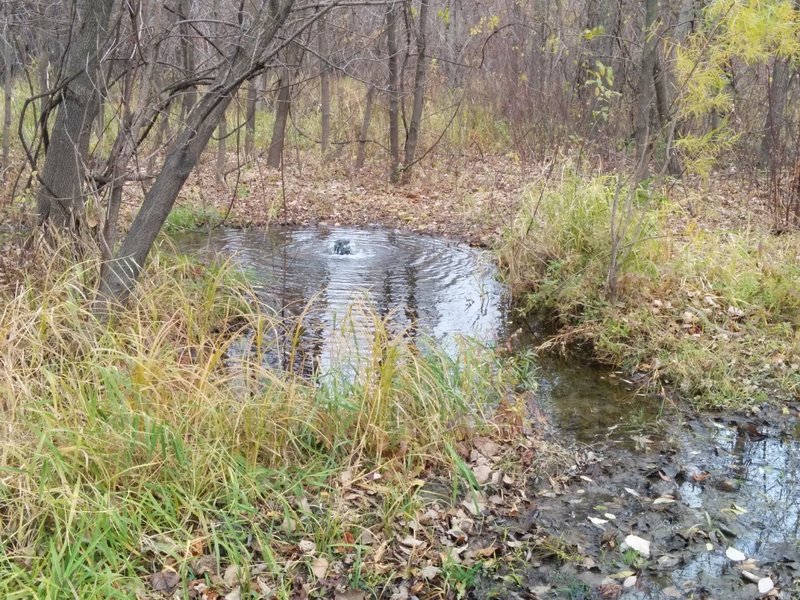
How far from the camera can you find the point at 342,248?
9.62m

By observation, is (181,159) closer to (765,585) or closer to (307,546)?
(307,546)

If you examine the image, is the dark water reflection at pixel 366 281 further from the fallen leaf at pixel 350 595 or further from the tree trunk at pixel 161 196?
the fallen leaf at pixel 350 595

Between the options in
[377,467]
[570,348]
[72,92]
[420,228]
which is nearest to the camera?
[377,467]

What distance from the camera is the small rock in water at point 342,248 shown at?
376 inches

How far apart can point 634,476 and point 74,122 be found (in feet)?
17.2

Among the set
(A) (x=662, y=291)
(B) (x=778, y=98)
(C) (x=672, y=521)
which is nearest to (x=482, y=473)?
(C) (x=672, y=521)

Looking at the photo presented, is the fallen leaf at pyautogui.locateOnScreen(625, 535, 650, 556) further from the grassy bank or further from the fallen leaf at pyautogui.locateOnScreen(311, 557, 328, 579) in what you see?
the grassy bank

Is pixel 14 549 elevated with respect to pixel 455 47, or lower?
lower

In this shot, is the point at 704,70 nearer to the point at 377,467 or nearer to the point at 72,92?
the point at 377,467

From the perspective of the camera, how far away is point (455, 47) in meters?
16.6

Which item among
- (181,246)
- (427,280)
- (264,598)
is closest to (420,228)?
(427,280)

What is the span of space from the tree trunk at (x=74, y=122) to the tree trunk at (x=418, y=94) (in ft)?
24.3

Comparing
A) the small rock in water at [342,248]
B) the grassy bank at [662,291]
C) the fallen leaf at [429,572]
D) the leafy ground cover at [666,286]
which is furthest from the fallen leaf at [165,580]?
the small rock in water at [342,248]

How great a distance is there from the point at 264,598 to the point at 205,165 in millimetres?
12400
